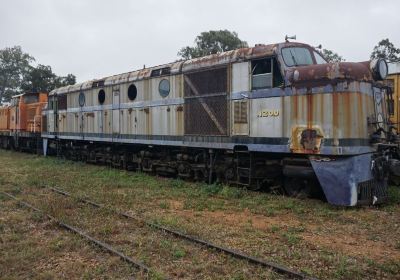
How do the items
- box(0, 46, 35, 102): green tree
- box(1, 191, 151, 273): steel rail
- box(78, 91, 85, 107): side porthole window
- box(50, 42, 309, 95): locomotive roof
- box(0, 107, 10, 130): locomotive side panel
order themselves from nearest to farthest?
1. box(1, 191, 151, 273): steel rail
2. box(50, 42, 309, 95): locomotive roof
3. box(78, 91, 85, 107): side porthole window
4. box(0, 107, 10, 130): locomotive side panel
5. box(0, 46, 35, 102): green tree

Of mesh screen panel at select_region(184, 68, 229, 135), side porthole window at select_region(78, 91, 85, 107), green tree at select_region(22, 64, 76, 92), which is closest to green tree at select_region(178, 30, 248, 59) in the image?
green tree at select_region(22, 64, 76, 92)

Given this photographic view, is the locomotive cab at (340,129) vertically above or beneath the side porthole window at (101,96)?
beneath

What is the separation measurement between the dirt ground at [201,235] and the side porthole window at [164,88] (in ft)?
10.2

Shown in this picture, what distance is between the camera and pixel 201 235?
22.2 feet

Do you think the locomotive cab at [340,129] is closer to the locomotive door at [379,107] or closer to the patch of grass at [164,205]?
the locomotive door at [379,107]

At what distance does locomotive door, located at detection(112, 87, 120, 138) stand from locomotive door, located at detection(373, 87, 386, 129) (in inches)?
352

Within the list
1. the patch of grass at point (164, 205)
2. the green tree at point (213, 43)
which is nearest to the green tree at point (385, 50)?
the green tree at point (213, 43)

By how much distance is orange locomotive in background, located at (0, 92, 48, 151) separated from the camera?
23.9m

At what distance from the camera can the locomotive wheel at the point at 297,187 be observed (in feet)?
31.0

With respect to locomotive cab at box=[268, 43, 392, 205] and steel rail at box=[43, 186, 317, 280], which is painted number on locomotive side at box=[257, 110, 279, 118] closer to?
locomotive cab at box=[268, 43, 392, 205]

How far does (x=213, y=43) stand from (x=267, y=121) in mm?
41785

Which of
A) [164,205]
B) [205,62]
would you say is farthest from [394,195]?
[205,62]

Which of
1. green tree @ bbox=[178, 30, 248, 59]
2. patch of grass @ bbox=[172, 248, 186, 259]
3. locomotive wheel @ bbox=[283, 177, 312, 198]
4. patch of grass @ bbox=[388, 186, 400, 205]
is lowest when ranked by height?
patch of grass @ bbox=[172, 248, 186, 259]

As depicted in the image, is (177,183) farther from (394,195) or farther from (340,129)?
(394,195)
